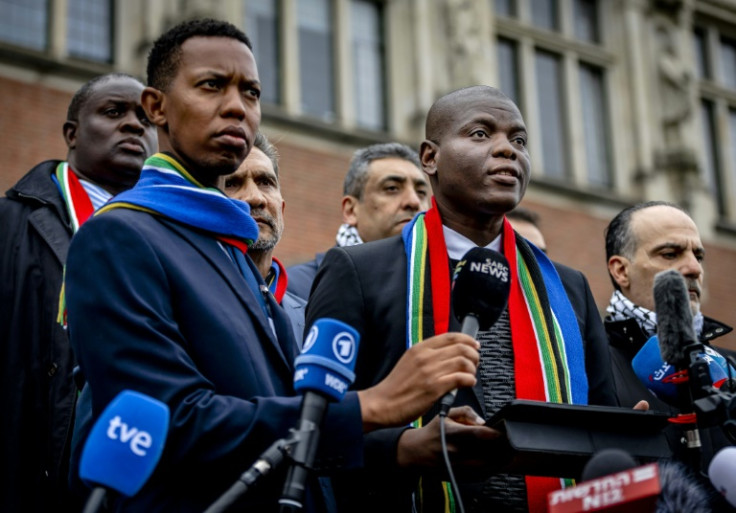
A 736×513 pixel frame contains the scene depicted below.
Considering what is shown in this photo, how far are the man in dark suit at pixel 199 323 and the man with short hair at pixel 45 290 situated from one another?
1.03 meters

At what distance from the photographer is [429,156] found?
3.89 metres

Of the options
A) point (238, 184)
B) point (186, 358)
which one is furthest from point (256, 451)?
point (238, 184)

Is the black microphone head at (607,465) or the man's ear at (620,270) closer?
the black microphone head at (607,465)

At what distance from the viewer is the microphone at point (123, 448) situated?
2.28 metres

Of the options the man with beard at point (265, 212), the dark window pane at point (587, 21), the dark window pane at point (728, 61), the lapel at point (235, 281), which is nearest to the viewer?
the lapel at point (235, 281)

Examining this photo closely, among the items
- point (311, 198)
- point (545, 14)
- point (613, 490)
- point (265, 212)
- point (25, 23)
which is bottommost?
point (613, 490)

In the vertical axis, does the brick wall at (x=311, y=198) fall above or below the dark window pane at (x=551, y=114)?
below

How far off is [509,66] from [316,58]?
9.47 feet

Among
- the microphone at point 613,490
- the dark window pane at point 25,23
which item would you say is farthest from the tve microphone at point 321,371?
the dark window pane at point 25,23

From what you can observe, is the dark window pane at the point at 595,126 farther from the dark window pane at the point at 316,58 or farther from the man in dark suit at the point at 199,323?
the man in dark suit at the point at 199,323

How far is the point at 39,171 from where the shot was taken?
4684 mm

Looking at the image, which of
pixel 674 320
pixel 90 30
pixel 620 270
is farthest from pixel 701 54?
pixel 674 320

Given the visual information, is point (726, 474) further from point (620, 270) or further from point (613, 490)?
point (620, 270)

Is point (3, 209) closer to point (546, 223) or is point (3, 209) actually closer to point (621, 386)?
point (621, 386)
